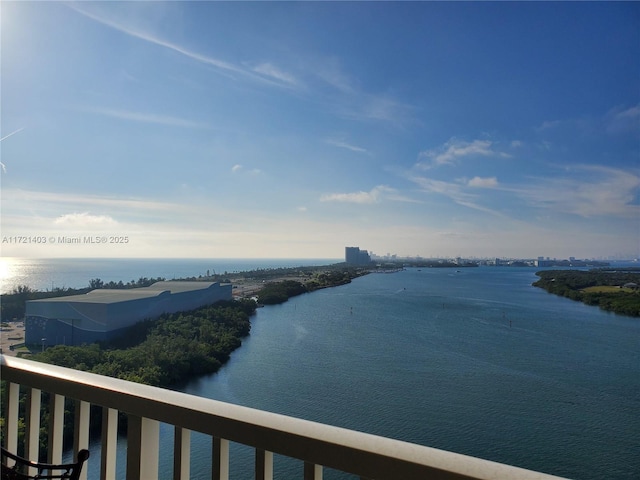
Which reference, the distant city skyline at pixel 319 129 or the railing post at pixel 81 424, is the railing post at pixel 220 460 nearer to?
the railing post at pixel 81 424

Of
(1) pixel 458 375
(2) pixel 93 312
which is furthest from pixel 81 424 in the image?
(1) pixel 458 375

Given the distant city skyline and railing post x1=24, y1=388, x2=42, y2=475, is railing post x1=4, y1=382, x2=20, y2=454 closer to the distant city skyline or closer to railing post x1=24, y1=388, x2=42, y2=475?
railing post x1=24, y1=388, x2=42, y2=475

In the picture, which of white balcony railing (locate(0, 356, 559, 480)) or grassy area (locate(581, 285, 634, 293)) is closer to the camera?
white balcony railing (locate(0, 356, 559, 480))

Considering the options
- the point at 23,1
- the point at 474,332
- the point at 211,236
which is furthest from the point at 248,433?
the point at 474,332

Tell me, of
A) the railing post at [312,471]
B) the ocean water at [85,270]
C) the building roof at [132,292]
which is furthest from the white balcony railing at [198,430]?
the building roof at [132,292]

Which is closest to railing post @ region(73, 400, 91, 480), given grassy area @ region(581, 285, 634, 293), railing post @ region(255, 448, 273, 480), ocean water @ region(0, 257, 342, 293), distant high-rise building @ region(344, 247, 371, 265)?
railing post @ region(255, 448, 273, 480)

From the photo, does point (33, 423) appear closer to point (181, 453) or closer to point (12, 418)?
point (12, 418)
